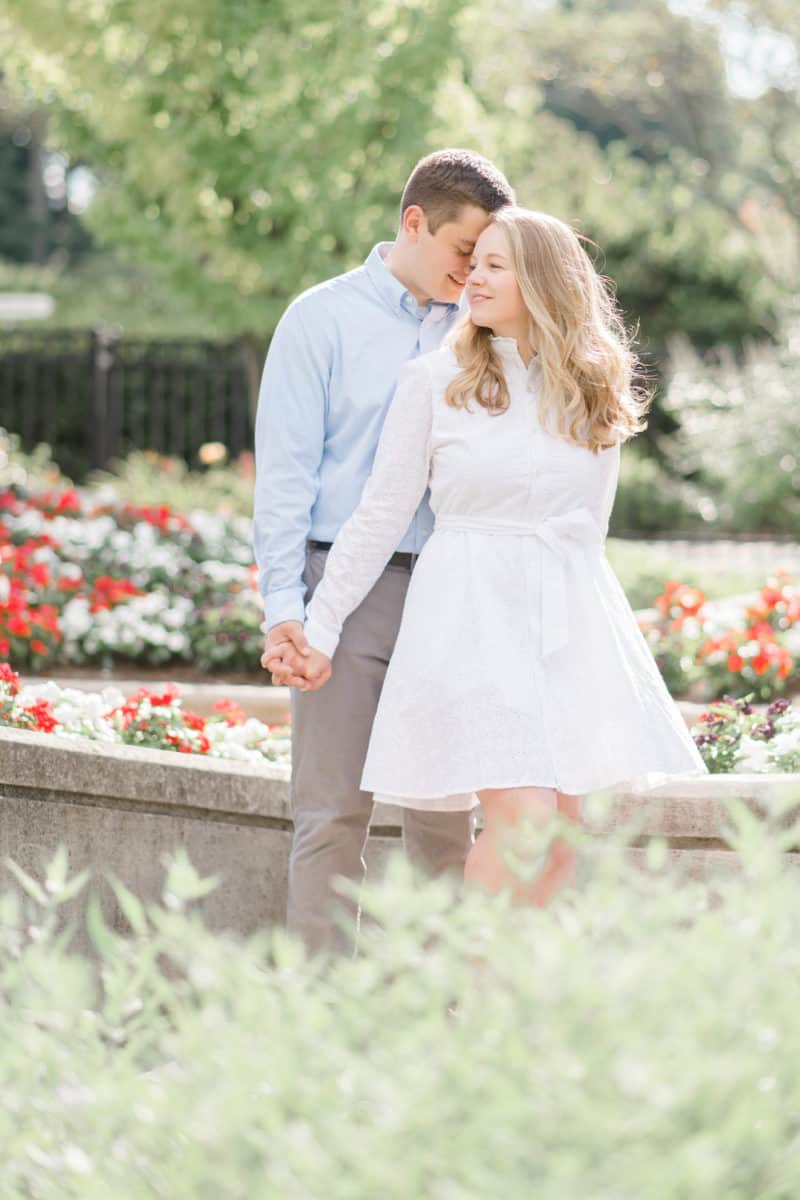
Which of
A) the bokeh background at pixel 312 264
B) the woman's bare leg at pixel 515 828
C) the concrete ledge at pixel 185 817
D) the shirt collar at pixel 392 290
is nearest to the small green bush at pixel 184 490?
the bokeh background at pixel 312 264

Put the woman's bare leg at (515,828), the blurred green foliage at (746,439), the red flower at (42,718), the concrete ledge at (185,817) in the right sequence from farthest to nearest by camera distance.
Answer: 1. the blurred green foliage at (746,439)
2. the red flower at (42,718)
3. the concrete ledge at (185,817)
4. the woman's bare leg at (515,828)

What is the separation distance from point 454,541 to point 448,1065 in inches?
68.4

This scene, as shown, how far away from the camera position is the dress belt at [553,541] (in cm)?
319

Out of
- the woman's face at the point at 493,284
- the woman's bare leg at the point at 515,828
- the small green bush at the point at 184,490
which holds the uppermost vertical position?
the woman's face at the point at 493,284

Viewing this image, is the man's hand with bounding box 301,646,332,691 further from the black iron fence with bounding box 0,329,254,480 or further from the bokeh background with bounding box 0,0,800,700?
the black iron fence with bounding box 0,329,254,480

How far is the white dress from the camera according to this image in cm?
315

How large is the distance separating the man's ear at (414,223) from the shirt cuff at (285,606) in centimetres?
75

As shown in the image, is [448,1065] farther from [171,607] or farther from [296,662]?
[171,607]

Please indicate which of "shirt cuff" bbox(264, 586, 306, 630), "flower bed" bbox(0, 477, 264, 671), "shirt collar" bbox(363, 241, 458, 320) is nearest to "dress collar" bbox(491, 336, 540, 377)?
"shirt collar" bbox(363, 241, 458, 320)

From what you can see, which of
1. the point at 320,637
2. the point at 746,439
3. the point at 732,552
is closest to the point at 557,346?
the point at 320,637

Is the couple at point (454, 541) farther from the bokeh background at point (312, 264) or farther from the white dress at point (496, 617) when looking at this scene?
the bokeh background at point (312, 264)

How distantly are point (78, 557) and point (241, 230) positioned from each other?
418cm

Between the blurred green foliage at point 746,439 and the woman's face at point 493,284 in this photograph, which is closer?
the woman's face at point 493,284

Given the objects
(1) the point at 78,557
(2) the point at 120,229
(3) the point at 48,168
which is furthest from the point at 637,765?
(3) the point at 48,168
